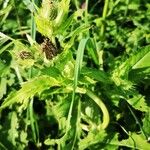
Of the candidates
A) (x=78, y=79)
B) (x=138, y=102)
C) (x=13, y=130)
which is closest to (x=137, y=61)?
(x=138, y=102)

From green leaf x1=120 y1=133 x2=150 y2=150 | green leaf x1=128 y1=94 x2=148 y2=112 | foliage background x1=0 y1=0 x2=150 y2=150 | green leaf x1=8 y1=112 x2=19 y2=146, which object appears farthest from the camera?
green leaf x1=8 y1=112 x2=19 y2=146

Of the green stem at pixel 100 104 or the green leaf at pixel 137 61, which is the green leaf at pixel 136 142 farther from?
the green leaf at pixel 137 61

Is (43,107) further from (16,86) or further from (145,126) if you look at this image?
(145,126)

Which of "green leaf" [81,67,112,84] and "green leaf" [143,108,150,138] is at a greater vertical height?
"green leaf" [81,67,112,84]

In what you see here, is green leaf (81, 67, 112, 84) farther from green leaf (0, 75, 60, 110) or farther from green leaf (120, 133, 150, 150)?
green leaf (120, 133, 150, 150)

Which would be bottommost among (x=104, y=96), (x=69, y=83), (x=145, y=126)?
(x=145, y=126)

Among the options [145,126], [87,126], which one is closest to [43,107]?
[87,126]

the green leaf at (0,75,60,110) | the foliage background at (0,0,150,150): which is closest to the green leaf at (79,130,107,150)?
the foliage background at (0,0,150,150)

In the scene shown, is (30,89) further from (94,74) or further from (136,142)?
(136,142)
